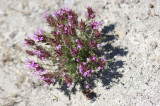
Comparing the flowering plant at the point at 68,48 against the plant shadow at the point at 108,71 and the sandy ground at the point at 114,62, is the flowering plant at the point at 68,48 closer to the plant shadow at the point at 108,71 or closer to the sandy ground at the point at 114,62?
the plant shadow at the point at 108,71

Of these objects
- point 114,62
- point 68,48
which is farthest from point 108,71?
→ point 68,48

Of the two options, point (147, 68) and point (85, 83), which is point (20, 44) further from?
point (147, 68)

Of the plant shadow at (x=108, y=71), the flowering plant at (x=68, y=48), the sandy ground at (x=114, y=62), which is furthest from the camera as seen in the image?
the plant shadow at (x=108, y=71)

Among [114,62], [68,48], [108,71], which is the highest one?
[68,48]

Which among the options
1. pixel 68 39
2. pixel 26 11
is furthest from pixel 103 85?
pixel 26 11

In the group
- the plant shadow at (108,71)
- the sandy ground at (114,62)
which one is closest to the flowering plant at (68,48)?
the plant shadow at (108,71)

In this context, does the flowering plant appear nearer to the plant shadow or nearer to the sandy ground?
the plant shadow

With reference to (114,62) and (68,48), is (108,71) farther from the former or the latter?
(68,48)

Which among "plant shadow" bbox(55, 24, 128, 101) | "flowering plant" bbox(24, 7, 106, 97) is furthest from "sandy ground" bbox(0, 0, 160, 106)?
"flowering plant" bbox(24, 7, 106, 97)
